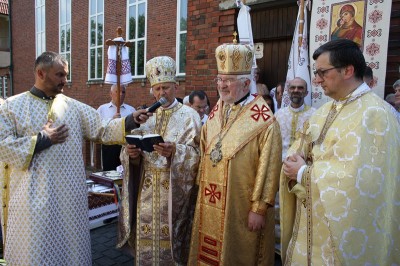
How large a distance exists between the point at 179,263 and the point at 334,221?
5.83 ft

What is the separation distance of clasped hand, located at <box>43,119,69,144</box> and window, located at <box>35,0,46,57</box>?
52.0 ft

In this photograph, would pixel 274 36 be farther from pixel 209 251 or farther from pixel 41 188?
pixel 41 188

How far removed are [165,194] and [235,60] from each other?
1395 mm

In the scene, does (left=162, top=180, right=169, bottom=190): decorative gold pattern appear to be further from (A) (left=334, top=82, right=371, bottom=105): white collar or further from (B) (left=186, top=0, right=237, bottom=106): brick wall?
(B) (left=186, top=0, right=237, bottom=106): brick wall

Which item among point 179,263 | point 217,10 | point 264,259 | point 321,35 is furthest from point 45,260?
point 217,10

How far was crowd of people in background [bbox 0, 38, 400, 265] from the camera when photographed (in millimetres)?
2006

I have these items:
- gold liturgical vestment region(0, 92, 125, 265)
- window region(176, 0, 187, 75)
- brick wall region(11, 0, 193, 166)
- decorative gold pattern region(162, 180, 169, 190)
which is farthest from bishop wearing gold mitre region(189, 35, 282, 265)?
window region(176, 0, 187, 75)

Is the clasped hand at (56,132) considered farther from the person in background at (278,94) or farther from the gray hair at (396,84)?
the person in background at (278,94)

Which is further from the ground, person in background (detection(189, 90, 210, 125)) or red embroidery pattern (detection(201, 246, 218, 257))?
person in background (detection(189, 90, 210, 125))

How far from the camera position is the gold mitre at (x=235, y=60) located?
9.84 ft

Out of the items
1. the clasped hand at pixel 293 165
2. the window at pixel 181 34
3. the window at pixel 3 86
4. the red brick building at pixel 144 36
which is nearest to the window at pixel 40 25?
the red brick building at pixel 144 36

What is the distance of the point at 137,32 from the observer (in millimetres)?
12133

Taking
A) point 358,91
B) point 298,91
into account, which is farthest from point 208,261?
point 298,91

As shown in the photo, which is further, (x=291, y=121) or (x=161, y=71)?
(x=291, y=121)
